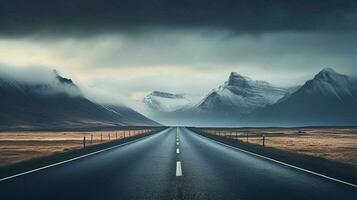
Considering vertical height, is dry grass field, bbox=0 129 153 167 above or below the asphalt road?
below

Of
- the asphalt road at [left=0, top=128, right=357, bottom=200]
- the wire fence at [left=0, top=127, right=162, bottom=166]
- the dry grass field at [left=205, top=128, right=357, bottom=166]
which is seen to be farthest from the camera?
the wire fence at [left=0, top=127, right=162, bottom=166]

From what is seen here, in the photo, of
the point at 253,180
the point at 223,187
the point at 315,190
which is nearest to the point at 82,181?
the point at 223,187

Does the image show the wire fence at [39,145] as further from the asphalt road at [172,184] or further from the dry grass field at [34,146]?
the asphalt road at [172,184]

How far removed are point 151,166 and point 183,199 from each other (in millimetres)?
7535

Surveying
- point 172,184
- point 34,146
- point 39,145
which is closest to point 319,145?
point 34,146

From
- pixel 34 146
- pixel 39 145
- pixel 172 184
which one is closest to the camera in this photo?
pixel 172 184

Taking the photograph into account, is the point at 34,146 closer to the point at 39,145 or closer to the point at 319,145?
the point at 39,145

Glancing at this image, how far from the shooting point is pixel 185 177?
536 inches

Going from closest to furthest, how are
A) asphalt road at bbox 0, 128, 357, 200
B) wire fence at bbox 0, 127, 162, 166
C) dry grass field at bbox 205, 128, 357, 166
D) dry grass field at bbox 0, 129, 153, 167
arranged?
asphalt road at bbox 0, 128, 357, 200 → dry grass field at bbox 205, 128, 357, 166 → dry grass field at bbox 0, 129, 153, 167 → wire fence at bbox 0, 127, 162, 166

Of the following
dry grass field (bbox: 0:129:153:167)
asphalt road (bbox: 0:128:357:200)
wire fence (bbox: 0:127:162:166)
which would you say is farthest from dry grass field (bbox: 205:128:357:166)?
dry grass field (bbox: 0:129:153:167)

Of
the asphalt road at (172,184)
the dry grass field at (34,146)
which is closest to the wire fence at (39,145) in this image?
the dry grass field at (34,146)

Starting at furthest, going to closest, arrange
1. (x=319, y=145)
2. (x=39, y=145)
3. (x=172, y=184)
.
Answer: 1. (x=39, y=145)
2. (x=319, y=145)
3. (x=172, y=184)

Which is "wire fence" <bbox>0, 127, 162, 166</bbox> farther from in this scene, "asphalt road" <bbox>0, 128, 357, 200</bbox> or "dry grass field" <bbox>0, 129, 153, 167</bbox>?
"asphalt road" <bbox>0, 128, 357, 200</bbox>

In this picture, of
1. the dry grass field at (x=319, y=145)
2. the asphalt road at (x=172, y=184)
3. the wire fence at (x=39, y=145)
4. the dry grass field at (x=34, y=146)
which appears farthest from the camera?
the wire fence at (x=39, y=145)
